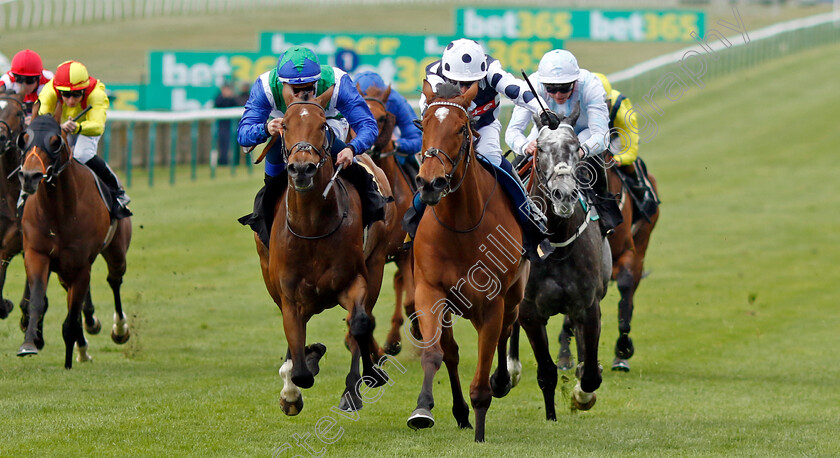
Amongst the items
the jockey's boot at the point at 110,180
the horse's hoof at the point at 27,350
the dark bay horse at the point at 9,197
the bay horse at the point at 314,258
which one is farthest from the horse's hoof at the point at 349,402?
the dark bay horse at the point at 9,197

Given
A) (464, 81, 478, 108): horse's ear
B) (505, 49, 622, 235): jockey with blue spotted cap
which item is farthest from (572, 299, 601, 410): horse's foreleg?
(464, 81, 478, 108): horse's ear

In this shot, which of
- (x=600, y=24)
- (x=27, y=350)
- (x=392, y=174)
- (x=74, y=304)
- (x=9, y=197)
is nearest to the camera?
(x=27, y=350)

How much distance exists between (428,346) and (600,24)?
30.9 m

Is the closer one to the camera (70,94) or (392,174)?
(70,94)

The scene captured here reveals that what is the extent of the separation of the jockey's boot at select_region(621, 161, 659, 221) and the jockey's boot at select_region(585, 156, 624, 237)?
1679mm

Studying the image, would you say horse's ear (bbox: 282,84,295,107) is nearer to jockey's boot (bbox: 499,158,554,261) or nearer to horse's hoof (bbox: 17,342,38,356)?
jockey's boot (bbox: 499,158,554,261)

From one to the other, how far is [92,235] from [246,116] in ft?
8.29

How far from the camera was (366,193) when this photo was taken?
25.5 ft

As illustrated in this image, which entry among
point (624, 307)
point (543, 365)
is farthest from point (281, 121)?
point (624, 307)

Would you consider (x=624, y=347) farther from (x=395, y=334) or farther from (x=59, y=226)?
A: (x=59, y=226)

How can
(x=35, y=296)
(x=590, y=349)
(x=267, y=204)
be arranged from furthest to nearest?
(x=35, y=296) → (x=590, y=349) → (x=267, y=204)

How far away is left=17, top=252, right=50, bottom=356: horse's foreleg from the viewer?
8.91 m

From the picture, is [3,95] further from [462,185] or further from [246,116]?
[462,185]

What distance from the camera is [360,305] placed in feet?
23.9
